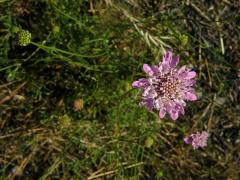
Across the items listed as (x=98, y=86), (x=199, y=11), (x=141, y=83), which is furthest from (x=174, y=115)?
(x=199, y=11)

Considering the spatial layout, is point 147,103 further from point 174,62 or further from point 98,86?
point 98,86

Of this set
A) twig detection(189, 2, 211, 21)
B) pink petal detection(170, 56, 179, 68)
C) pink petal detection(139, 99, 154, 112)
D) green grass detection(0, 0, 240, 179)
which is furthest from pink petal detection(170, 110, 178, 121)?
twig detection(189, 2, 211, 21)

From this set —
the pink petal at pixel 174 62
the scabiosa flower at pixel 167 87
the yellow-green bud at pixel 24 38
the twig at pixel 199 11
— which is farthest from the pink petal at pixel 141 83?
the twig at pixel 199 11

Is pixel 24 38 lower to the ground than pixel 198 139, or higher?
higher

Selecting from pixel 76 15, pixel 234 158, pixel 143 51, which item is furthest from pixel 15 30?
pixel 234 158

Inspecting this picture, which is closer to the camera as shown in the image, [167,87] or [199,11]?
[167,87]

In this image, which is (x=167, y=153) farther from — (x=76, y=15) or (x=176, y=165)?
(x=76, y=15)
